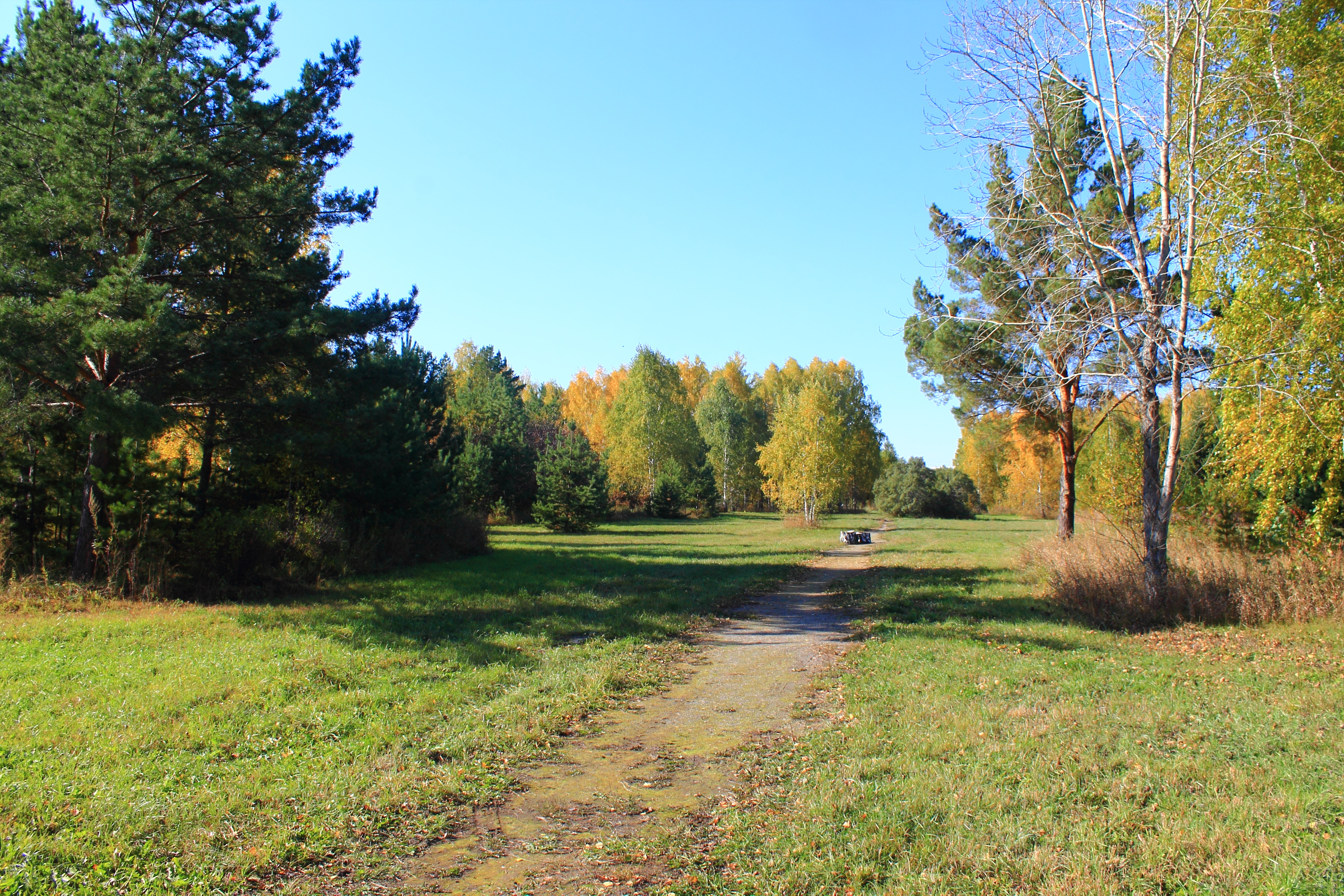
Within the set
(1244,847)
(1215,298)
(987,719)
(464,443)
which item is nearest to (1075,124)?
(1215,298)

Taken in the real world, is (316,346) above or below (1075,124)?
below

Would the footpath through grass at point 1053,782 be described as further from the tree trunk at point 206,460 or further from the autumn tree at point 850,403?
the autumn tree at point 850,403

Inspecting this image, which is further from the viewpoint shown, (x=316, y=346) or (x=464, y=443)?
(x=464, y=443)

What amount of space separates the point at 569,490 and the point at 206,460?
21.4 metres

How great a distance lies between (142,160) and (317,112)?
331 centimetres

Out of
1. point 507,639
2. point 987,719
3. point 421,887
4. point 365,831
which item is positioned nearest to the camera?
point 421,887

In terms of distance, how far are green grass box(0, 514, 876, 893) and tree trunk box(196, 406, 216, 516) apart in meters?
3.14

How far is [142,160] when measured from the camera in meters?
11.0

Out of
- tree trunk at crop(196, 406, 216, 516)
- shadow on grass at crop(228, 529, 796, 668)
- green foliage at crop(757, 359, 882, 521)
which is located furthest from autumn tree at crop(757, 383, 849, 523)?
tree trunk at crop(196, 406, 216, 516)

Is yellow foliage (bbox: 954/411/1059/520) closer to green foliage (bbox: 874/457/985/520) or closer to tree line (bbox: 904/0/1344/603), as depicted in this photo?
green foliage (bbox: 874/457/985/520)

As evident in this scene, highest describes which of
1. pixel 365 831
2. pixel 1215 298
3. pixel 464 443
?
pixel 1215 298

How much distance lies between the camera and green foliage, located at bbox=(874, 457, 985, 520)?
6188 cm

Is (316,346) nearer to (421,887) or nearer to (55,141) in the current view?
(55,141)

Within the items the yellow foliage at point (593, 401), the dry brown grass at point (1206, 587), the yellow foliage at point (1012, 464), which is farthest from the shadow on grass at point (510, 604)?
the yellow foliage at point (593, 401)
